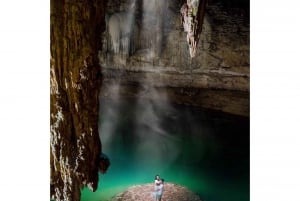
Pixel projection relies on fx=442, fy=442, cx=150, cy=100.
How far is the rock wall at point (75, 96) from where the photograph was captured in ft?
8.19

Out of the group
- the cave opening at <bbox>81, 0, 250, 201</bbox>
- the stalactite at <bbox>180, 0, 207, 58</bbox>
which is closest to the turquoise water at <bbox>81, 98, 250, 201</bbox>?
the cave opening at <bbox>81, 0, 250, 201</bbox>

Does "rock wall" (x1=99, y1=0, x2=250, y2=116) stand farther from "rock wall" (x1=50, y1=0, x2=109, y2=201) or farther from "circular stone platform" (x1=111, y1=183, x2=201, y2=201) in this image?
"circular stone platform" (x1=111, y1=183, x2=201, y2=201)

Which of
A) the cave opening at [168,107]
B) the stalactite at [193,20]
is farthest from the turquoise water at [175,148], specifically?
the stalactite at [193,20]

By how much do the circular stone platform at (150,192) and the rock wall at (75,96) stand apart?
0.61 ft

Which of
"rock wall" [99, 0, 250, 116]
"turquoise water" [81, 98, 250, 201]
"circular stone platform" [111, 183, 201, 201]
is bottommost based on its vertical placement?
"circular stone platform" [111, 183, 201, 201]

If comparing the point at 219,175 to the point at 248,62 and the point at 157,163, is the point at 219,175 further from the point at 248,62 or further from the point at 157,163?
the point at 248,62

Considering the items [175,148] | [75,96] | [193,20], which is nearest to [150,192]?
[175,148]

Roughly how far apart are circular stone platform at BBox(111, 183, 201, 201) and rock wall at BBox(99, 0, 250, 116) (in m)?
0.48

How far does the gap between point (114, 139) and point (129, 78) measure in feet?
1.16

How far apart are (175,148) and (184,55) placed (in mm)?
511

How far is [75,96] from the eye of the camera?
2.55 m

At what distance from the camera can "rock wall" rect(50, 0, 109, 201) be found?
8.19ft

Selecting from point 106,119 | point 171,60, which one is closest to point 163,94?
point 171,60

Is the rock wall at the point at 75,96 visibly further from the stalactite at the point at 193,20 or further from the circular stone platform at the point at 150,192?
the stalactite at the point at 193,20
